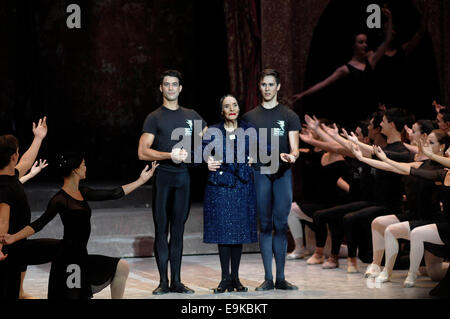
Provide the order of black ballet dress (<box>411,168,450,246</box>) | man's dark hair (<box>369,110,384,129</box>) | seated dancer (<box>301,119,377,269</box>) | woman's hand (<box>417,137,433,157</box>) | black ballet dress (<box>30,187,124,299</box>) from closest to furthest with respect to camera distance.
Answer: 1. black ballet dress (<box>30,187,124,299</box>)
2. woman's hand (<box>417,137,433,157</box>)
3. black ballet dress (<box>411,168,450,246</box>)
4. man's dark hair (<box>369,110,384,129</box>)
5. seated dancer (<box>301,119,377,269</box>)

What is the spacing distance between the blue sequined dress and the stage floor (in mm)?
396

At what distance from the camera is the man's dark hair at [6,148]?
16.3 feet

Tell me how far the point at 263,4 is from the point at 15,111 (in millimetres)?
3470

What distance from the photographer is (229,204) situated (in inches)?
231

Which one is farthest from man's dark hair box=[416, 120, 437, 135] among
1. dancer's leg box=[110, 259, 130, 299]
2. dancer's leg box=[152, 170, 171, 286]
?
dancer's leg box=[110, 259, 130, 299]

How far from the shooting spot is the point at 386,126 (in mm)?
6785

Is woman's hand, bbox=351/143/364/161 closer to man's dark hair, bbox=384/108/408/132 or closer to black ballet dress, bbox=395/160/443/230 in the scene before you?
black ballet dress, bbox=395/160/443/230

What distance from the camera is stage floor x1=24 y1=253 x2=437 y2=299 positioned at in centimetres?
579

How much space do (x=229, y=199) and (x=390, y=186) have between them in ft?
5.26

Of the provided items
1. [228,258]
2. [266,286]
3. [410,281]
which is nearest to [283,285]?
[266,286]

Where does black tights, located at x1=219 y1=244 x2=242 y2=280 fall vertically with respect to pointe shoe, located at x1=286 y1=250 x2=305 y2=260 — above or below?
above

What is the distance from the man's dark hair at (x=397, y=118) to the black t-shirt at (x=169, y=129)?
170cm
